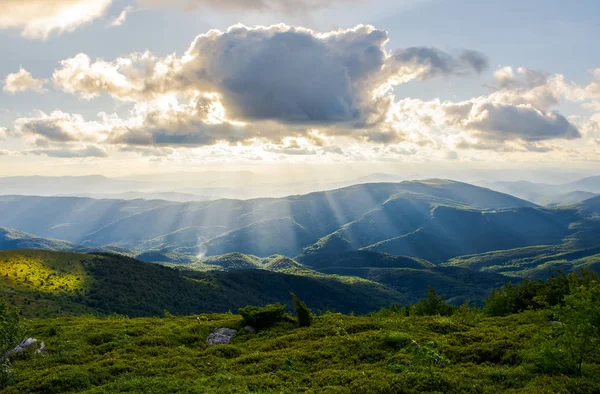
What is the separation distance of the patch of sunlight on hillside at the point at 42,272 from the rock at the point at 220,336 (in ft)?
432

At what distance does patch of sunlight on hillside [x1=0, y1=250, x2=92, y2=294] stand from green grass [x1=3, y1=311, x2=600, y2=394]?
128 meters

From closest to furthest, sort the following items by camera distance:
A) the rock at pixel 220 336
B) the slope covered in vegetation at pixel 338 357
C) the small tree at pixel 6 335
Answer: the slope covered in vegetation at pixel 338 357 → the small tree at pixel 6 335 → the rock at pixel 220 336

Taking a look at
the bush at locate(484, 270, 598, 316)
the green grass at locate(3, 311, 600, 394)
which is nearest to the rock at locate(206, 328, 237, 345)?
the green grass at locate(3, 311, 600, 394)

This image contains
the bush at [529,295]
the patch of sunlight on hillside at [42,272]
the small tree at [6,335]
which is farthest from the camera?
the patch of sunlight on hillside at [42,272]

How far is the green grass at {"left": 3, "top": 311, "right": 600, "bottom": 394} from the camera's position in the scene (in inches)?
954

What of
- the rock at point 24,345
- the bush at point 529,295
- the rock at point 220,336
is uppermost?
the bush at point 529,295

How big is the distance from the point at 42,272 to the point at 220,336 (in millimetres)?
161285

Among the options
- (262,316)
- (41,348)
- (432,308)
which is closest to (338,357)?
(262,316)

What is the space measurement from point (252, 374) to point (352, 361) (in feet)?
26.8

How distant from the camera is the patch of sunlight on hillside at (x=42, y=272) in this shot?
470 ft

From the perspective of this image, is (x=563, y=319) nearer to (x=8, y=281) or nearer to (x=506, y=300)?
(x=506, y=300)

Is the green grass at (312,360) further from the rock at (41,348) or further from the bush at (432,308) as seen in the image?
the bush at (432,308)

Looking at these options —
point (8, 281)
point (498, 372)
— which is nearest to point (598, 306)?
point (498, 372)

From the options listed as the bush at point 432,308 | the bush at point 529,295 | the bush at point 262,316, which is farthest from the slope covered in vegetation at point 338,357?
the bush at point 432,308
